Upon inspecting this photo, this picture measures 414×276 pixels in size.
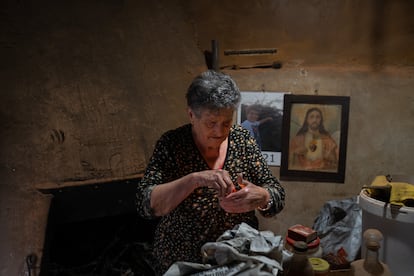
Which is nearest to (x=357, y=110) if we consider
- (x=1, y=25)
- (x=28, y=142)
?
(x=28, y=142)

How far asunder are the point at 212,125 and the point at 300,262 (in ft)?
1.83

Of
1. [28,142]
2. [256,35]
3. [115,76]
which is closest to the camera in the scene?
[28,142]

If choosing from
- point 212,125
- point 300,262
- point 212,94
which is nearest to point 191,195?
point 212,125

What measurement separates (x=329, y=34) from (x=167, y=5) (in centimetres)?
113

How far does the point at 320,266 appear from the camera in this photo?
42.6 inches

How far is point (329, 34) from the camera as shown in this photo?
98.8 inches

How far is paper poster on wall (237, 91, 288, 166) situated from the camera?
2.49 meters

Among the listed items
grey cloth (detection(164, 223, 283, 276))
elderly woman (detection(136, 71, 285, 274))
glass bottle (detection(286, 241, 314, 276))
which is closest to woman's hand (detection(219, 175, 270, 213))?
elderly woman (detection(136, 71, 285, 274))

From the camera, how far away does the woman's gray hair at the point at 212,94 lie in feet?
4.25

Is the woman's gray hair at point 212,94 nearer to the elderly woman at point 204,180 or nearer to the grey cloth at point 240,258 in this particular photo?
the elderly woman at point 204,180

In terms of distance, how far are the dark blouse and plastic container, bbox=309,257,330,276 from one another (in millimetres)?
287

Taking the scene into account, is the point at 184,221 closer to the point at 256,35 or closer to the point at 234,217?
the point at 234,217

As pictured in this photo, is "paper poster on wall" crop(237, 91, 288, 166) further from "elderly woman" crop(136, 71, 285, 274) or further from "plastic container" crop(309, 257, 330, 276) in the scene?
"plastic container" crop(309, 257, 330, 276)

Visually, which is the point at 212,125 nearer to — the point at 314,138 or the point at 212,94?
the point at 212,94
